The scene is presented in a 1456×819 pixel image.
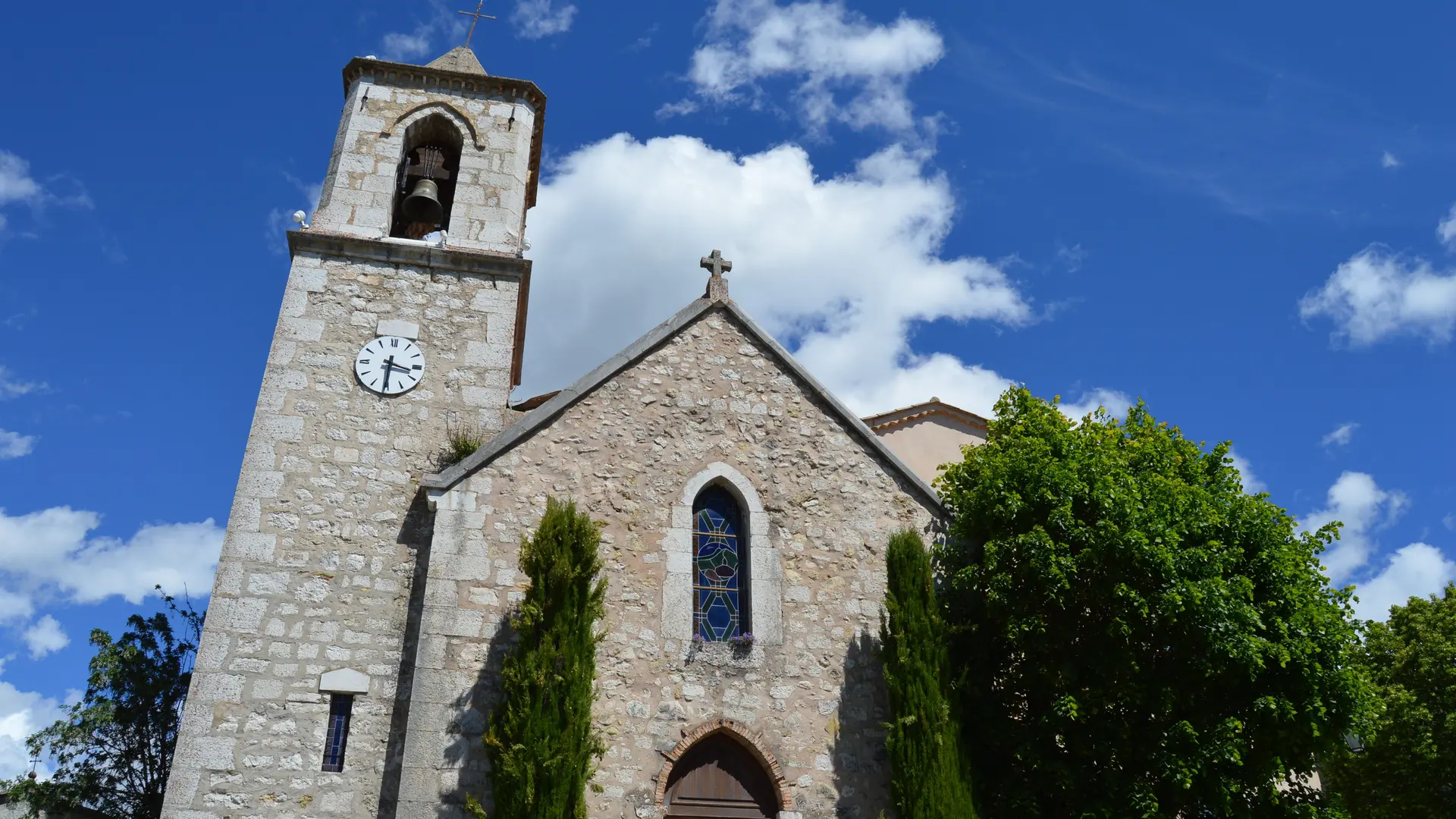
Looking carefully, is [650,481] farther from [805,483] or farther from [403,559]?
[403,559]

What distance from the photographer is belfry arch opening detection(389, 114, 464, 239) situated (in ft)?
53.0

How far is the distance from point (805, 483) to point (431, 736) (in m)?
5.30

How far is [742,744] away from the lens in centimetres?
1205

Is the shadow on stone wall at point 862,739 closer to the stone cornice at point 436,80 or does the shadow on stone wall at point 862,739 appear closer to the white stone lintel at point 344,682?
the white stone lintel at point 344,682

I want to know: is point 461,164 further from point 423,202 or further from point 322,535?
point 322,535

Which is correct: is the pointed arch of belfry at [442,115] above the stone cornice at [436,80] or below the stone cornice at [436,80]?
below

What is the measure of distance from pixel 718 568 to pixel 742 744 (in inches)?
82.2

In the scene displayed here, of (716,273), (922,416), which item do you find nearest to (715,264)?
(716,273)

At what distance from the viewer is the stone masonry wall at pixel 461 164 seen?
611 inches

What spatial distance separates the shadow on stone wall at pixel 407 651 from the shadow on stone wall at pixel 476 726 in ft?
1.68

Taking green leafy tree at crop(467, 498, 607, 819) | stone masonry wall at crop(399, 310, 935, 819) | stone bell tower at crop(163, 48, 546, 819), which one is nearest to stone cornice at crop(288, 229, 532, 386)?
A: stone bell tower at crop(163, 48, 546, 819)

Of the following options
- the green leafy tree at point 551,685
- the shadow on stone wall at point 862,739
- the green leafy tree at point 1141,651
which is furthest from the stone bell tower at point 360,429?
the green leafy tree at point 1141,651

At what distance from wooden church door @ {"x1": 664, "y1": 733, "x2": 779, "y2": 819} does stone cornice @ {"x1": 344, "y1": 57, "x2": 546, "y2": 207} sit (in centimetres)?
928

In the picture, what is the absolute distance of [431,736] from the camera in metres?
11.2
